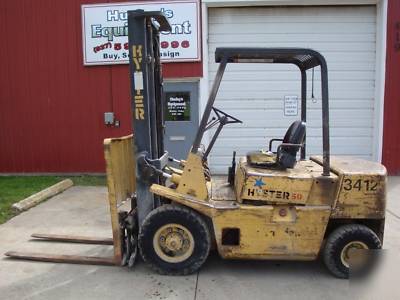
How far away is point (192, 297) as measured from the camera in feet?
13.8

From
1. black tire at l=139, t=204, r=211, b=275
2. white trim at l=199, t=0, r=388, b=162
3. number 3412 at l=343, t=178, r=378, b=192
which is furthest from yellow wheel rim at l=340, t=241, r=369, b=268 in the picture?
white trim at l=199, t=0, r=388, b=162

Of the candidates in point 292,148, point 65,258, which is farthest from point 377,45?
point 65,258

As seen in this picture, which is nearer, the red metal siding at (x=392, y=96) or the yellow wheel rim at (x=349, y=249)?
the yellow wheel rim at (x=349, y=249)

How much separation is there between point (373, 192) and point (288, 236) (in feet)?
3.28

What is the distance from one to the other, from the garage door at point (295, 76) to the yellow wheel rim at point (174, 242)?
620 centimetres

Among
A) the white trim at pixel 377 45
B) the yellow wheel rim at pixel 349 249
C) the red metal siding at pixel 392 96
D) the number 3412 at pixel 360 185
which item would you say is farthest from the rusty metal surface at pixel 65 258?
the red metal siding at pixel 392 96

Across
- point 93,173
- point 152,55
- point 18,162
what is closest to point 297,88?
point 93,173

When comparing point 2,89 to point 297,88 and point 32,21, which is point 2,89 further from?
point 297,88

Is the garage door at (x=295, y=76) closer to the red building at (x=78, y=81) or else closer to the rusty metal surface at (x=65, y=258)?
the red building at (x=78, y=81)

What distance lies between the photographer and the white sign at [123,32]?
10109 mm

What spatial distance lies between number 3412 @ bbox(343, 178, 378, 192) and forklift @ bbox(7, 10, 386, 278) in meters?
0.01

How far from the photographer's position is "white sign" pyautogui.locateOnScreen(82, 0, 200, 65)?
10109 mm

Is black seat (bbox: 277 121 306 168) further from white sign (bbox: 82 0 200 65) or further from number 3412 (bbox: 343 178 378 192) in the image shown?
white sign (bbox: 82 0 200 65)

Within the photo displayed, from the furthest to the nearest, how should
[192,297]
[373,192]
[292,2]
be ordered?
[292,2]
[373,192]
[192,297]
